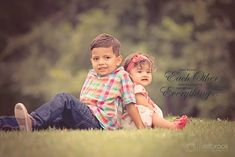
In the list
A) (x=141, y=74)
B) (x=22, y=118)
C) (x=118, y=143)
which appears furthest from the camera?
(x=141, y=74)

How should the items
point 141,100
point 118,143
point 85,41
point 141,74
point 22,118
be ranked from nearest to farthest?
point 118,143, point 22,118, point 141,100, point 141,74, point 85,41

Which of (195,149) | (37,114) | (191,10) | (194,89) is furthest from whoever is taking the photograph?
(191,10)

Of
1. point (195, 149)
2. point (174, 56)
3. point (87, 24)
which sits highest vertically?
point (87, 24)

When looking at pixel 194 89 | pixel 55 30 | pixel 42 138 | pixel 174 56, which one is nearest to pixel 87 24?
pixel 55 30

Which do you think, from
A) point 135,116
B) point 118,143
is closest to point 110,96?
point 135,116

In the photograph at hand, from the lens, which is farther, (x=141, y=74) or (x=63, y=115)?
(x=141, y=74)

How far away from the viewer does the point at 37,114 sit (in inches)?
122

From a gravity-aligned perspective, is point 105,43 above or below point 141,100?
above

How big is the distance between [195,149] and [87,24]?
14.0 ft

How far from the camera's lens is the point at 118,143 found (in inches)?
101

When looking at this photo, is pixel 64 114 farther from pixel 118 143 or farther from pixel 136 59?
pixel 118 143

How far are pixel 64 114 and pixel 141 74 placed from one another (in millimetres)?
610

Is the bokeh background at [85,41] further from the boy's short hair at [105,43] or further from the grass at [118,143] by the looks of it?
the grass at [118,143]

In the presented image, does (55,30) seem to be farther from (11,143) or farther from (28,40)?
(11,143)
